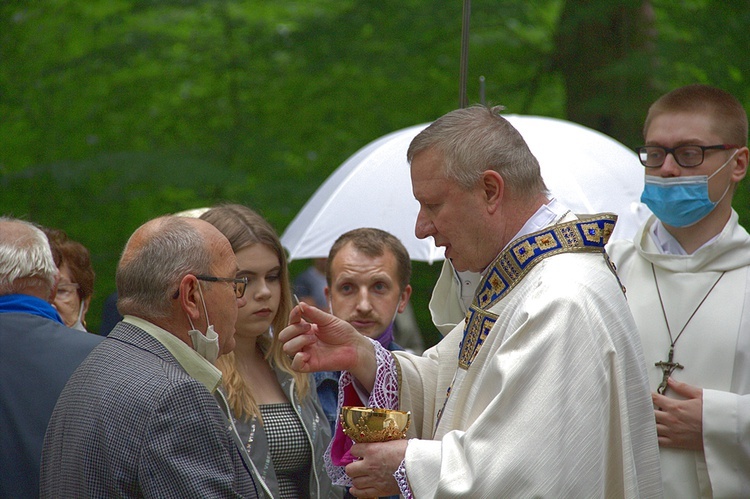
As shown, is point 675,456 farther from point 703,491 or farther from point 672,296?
point 672,296

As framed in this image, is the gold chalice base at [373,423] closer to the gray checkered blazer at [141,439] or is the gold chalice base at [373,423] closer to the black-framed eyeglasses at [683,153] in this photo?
the gray checkered blazer at [141,439]

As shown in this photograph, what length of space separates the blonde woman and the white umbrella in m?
0.97

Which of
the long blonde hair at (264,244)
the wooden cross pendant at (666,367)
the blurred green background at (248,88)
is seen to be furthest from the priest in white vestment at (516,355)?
the blurred green background at (248,88)

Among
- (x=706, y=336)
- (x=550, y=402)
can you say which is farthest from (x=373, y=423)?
(x=706, y=336)

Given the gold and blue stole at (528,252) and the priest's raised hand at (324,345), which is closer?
the gold and blue stole at (528,252)

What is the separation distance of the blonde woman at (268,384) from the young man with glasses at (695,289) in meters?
1.38

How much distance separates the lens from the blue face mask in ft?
12.9

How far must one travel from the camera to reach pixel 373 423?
9.82 feet

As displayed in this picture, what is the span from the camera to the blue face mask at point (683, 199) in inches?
155

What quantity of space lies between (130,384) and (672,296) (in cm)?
226

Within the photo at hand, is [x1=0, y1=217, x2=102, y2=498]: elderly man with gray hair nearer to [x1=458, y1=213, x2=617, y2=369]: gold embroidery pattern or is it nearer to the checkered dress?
the checkered dress

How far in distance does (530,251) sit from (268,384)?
1.53 meters

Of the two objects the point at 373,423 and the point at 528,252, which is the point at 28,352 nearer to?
the point at 373,423

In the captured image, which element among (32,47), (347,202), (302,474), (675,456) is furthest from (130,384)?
(32,47)
